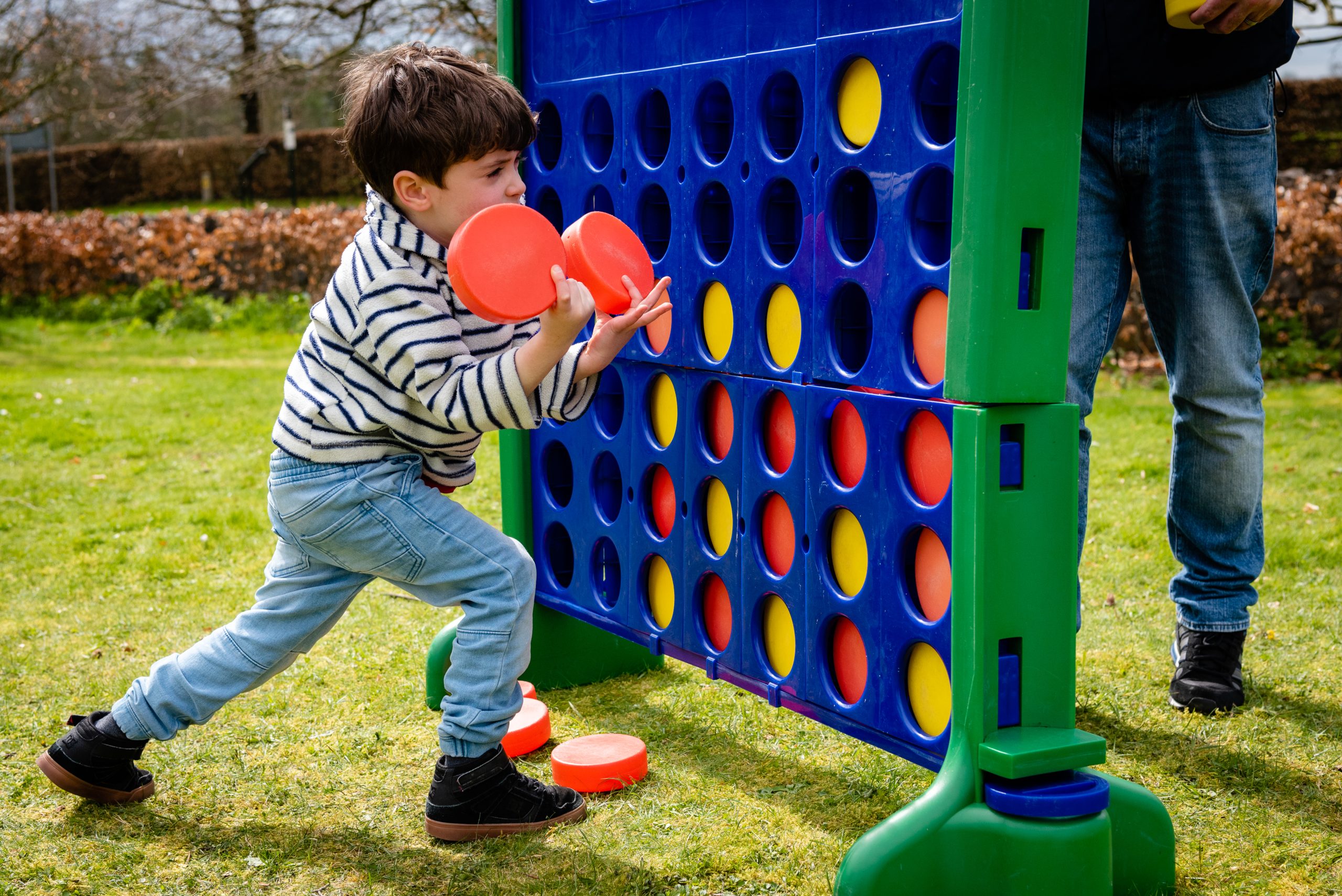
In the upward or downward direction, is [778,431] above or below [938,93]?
below

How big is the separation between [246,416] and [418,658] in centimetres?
393

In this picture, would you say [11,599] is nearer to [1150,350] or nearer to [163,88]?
[1150,350]

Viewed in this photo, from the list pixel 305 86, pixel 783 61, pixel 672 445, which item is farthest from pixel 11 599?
pixel 305 86

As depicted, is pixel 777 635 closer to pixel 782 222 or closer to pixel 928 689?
pixel 928 689

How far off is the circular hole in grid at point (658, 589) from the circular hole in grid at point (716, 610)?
87 mm

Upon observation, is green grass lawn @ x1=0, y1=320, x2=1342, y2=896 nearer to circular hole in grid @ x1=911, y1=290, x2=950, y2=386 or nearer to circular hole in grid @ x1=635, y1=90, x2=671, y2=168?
circular hole in grid @ x1=911, y1=290, x2=950, y2=386

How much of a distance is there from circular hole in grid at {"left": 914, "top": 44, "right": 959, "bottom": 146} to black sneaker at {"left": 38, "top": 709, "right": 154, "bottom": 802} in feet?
5.75

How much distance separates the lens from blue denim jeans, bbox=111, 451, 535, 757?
82.0 inches

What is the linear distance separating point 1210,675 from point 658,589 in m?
1.18

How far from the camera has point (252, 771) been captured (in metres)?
2.41

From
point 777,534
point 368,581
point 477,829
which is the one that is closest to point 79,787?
point 368,581

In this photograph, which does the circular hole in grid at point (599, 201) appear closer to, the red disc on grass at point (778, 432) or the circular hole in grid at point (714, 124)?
the circular hole in grid at point (714, 124)

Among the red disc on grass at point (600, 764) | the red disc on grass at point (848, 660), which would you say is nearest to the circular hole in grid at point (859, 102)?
the red disc on grass at point (848, 660)

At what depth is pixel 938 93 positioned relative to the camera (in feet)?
5.83
